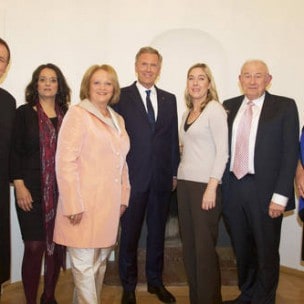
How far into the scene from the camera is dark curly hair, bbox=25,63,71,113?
2.46 meters

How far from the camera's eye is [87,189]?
205 cm

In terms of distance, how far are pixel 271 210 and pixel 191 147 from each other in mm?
628

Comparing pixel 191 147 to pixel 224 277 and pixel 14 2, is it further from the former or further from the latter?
pixel 14 2

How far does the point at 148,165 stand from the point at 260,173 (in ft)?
2.41

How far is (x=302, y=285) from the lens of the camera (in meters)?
3.20

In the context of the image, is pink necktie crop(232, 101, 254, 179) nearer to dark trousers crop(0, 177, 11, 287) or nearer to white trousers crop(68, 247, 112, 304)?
white trousers crop(68, 247, 112, 304)

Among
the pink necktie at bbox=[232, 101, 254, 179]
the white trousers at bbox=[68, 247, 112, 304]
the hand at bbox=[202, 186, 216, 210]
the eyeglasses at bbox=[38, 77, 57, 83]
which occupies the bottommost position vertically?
the white trousers at bbox=[68, 247, 112, 304]

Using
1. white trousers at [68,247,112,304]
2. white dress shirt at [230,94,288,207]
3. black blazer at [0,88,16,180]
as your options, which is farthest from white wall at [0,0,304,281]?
white trousers at [68,247,112,304]

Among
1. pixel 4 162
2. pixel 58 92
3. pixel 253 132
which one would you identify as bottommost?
pixel 4 162

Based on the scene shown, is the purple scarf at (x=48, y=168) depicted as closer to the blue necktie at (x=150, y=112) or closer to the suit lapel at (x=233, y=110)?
the blue necktie at (x=150, y=112)

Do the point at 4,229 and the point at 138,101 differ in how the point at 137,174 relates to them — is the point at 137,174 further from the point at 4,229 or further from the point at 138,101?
the point at 4,229

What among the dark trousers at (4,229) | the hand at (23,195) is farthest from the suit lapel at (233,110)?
the dark trousers at (4,229)

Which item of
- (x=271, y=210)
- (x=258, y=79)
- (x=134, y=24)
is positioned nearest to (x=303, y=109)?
(x=258, y=79)

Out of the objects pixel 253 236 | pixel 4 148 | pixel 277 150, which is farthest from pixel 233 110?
pixel 4 148
